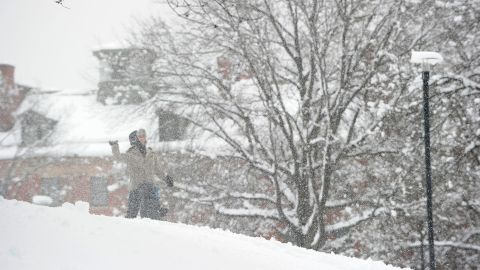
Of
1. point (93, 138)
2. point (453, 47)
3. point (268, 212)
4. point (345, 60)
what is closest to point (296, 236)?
point (268, 212)

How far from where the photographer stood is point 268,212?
45.3 ft

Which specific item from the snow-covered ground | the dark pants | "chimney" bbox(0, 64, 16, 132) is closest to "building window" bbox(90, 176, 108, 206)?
"chimney" bbox(0, 64, 16, 132)

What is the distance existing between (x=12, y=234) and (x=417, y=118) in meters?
10.3

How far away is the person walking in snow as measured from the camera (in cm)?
957

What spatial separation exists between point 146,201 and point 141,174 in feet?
1.70

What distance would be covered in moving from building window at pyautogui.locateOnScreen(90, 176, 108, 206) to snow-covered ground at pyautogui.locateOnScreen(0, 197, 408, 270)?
2116cm

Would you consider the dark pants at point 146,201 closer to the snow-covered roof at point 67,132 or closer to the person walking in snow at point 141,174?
the person walking in snow at point 141,174

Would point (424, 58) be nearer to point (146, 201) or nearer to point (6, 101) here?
point (146, 201)

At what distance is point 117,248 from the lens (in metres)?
5.01

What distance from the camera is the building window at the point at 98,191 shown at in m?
27.3

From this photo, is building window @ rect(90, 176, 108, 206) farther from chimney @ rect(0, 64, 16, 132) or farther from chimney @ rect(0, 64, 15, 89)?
chimney @ rect(0, 64, 15, 89)

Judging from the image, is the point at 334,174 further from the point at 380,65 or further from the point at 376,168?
the point at 380,65

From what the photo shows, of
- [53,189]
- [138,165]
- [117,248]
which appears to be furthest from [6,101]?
[117,248]

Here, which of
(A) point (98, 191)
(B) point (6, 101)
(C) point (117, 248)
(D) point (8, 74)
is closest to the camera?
(C) point (117, 248)
